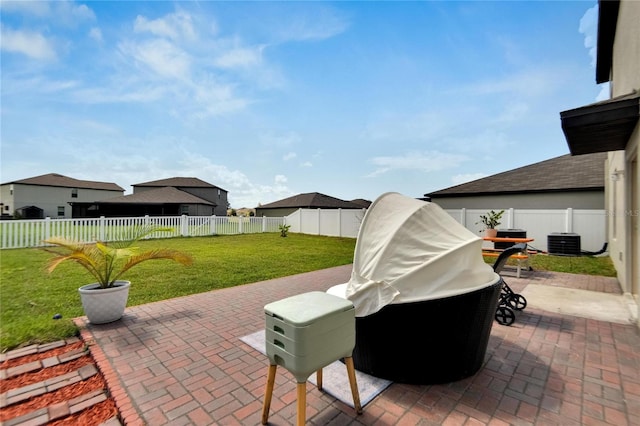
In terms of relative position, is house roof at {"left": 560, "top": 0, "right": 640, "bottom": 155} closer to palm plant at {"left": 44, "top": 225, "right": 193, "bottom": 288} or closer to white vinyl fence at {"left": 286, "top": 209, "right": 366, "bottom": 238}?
palm plant at {"left": 44, "top": 225, "right": 193, "bottom": 288}

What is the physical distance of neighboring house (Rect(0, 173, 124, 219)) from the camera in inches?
1650

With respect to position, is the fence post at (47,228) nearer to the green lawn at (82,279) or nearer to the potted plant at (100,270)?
the green lawn at (82,279)

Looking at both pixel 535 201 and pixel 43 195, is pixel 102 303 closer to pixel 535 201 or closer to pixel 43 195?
pixel 535 201

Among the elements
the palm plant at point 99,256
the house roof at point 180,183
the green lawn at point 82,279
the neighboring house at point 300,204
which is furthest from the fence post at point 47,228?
the house roof at point 180,183

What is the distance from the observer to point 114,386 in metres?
2.75

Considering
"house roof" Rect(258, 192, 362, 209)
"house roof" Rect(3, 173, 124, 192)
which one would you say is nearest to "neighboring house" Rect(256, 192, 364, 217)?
"house roof" Rect(258, 192, 362, 209)

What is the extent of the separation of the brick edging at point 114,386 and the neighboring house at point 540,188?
17.4m

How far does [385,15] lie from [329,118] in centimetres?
541

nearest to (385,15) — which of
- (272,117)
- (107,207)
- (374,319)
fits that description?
(272,117)

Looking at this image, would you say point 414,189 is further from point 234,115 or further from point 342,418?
point 342,418

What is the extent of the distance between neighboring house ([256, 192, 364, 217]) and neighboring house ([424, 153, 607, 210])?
15.0 metres

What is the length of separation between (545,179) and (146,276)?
1848 centimetres

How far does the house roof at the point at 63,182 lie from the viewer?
141 ft

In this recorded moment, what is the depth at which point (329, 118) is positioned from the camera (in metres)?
12.9
